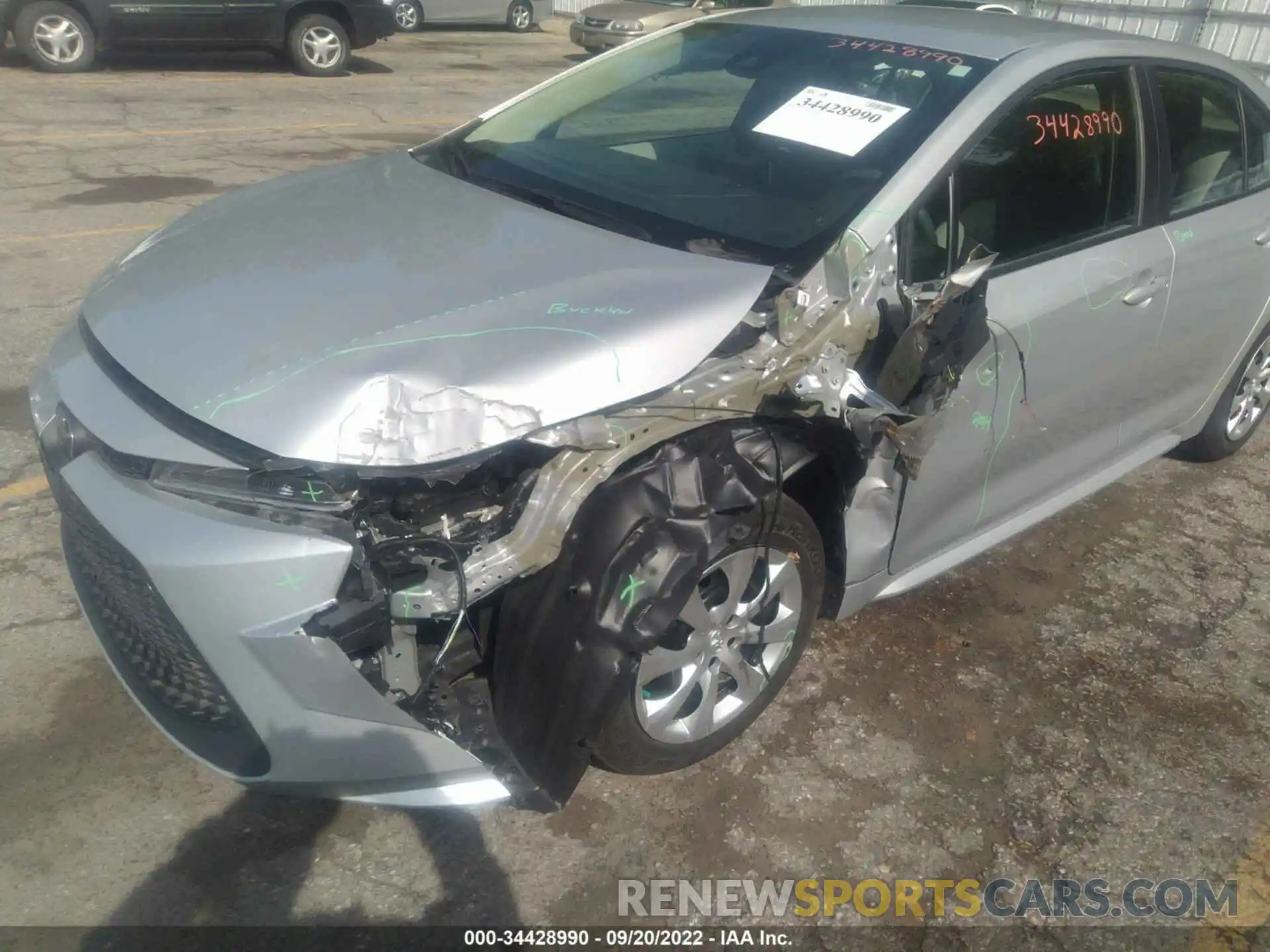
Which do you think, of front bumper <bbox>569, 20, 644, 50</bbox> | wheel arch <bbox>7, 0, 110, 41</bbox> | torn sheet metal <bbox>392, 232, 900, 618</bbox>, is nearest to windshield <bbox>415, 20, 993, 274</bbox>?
torn sheet metal <bbox>392, 232, 900, 618</bbox>

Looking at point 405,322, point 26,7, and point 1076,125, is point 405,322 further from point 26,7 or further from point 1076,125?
point 26,7

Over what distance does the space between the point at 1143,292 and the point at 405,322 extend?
2.32 m

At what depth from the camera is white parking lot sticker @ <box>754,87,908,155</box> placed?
2779mm

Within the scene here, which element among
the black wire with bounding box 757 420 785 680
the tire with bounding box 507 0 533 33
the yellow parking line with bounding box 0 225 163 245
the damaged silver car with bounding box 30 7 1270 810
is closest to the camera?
the damaged silver car with bounding box 30 7 1270 810

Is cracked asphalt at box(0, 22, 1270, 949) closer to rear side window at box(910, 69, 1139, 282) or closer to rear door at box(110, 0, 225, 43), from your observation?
rear side window at box(910, 69, 1139, 282)

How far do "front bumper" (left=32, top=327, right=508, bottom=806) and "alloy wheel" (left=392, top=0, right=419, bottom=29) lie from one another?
52.5 ft

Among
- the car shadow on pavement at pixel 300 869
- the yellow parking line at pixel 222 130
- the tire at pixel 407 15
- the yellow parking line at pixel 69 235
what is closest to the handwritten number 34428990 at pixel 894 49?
the car shadow on pavement at pixel 300 869

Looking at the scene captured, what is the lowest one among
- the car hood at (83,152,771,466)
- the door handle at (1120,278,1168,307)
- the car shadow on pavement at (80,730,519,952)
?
the car shadow on pavement at (80,730,519,952)

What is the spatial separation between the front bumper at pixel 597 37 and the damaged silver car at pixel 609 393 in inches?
457

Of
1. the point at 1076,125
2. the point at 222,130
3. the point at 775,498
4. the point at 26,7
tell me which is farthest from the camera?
the point at 26,7

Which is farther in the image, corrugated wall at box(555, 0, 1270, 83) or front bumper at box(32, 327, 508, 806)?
corrugated wall at box(555, 0, 1270, 83)

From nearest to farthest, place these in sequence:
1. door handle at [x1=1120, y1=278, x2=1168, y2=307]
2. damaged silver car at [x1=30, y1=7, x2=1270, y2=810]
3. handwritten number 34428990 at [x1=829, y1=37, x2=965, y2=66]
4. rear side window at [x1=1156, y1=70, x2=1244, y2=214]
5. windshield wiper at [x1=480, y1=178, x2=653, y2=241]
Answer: damaged silver car at [x1=30, y1=7, x2=1270, y2=810] < windshield wiper at [x1=480, y1=178, x2=653, y2=241] < handwritten number 34428990 at [x1=829, y1=37, x2=965, y2=66] < door handle at [x1=1120, y1=278, x2=1168, y2=307] < rear side window at [x1=1156, y1=70, x2=1244, y2=214]

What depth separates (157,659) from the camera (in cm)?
221

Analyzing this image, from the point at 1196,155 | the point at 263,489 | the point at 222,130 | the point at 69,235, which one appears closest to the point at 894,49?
the point at 1196,155
